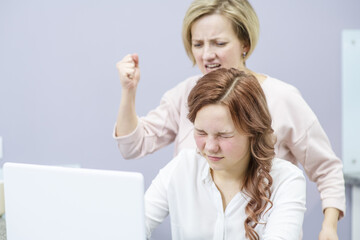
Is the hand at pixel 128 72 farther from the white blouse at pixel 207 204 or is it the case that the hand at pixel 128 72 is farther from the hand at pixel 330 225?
the hand at pixel 330 225

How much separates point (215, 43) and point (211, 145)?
0.46 meters

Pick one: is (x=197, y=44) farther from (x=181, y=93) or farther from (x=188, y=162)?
(x=188, y=162)

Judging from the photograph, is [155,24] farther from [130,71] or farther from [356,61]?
[356,61]

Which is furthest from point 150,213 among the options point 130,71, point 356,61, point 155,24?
point 356,61

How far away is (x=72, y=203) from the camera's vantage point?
92cm

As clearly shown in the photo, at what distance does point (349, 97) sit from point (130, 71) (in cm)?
161

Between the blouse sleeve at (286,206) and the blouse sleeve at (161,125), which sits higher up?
the blouse sleeve at (161,125)

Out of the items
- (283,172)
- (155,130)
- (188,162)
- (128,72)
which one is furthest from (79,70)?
(283,172)

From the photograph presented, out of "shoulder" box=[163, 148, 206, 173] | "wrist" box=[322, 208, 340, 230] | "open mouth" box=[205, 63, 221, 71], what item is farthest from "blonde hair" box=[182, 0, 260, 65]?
"wrist" box=[322, 208, 340, 230]

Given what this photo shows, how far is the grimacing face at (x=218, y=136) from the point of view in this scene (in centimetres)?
117

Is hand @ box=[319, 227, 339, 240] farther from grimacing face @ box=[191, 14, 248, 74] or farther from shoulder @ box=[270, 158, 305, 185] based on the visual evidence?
grimacing face @ box=[191, 14, 248, 74]

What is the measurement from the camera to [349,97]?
8.74 ft

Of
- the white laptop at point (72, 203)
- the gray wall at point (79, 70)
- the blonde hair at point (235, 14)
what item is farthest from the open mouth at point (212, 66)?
the gray wall at point (79, 70)

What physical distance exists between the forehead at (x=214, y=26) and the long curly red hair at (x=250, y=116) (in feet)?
0.95
